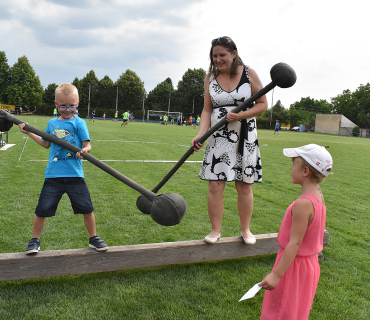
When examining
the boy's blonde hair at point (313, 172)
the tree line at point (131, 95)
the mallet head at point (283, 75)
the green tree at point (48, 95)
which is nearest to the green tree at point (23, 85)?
the tree line at point (131, 95)

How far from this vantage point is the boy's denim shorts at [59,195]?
267 cm

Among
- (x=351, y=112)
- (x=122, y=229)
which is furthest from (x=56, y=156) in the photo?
(x=351, y=112)

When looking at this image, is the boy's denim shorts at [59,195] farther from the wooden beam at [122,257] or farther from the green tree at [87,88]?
the green tree at [87,88]

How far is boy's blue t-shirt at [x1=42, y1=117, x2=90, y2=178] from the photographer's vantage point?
8.80 feet

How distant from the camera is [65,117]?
9.05 feet

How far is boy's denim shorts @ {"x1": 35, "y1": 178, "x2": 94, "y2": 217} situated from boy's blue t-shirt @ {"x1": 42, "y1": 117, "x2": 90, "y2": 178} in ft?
0.21

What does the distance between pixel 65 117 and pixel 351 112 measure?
8676 cm

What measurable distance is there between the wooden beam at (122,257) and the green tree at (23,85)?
2653 inches

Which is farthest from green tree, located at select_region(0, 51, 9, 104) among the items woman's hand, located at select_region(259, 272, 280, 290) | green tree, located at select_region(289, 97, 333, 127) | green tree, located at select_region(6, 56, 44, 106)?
woman's hand, located at select_region(259, 272, 280, 290)

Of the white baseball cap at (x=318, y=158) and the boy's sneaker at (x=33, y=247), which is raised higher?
the white baseball cap at (x=318, y=158)

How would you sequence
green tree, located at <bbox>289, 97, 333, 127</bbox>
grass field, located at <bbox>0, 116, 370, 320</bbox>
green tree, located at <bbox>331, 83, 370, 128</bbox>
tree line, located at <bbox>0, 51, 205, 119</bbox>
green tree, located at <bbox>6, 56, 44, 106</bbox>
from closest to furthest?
grass field, located at <bbox>0, 116, 370, 320</bbox> → green tree, located at <bbox>6, 56, 44, 106</bbox> → green tree, located at <bbox>331, 83, 370, 128</bbox> → tree line, located at <bbox>0, 51, 205, 119</bbox> → green tree, located at <bbox>289, 97, 333, 127</bbox>

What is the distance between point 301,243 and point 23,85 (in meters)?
71.0

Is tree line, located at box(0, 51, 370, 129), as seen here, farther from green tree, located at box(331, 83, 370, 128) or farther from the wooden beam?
the wooden beam

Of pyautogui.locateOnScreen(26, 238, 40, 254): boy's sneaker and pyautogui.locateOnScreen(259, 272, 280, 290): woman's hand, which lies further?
pyautogui.locateOnScreen(26, 238, 40, 254): boy's sneaker
